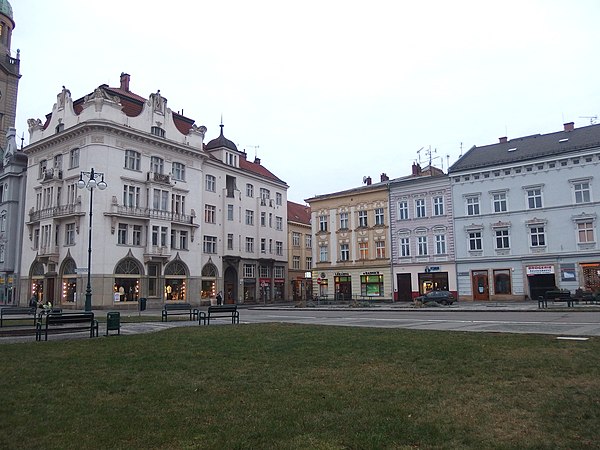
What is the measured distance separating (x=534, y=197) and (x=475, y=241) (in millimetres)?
6364

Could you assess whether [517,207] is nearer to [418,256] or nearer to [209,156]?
[418,256]

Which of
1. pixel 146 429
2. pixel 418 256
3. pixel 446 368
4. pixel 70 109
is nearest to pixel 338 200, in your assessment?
pixel 418 256

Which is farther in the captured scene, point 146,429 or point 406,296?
point 406,296

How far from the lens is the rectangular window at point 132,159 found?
48312mm

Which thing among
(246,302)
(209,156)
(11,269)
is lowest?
(246,302)

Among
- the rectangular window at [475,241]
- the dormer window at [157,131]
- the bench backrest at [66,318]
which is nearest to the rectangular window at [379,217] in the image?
the rectangular window at [475,241]

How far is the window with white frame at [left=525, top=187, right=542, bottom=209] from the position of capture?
42812 mm

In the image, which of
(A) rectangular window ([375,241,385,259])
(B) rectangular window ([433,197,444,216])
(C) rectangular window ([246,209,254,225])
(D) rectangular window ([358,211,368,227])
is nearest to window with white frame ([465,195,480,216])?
(B) rectangular window ([433,197,444,216])

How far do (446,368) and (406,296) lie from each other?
4175 centimetres

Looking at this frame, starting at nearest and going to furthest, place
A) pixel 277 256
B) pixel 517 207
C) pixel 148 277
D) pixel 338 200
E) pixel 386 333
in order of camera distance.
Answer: pixel 386 333 → pixel 517 207 → pixel 148 277 → pixel 338 200 → pixel 277 256

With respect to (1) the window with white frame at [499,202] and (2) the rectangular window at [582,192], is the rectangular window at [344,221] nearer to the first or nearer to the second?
(1) the window with white frame at [499,202]

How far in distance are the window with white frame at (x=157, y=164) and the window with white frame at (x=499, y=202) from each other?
32941mm

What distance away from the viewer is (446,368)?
9.39 m

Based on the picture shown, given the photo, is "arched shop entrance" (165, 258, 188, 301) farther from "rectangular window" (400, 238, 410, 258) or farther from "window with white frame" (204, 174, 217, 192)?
"rectangular window" (400, 238, 410, 258)
